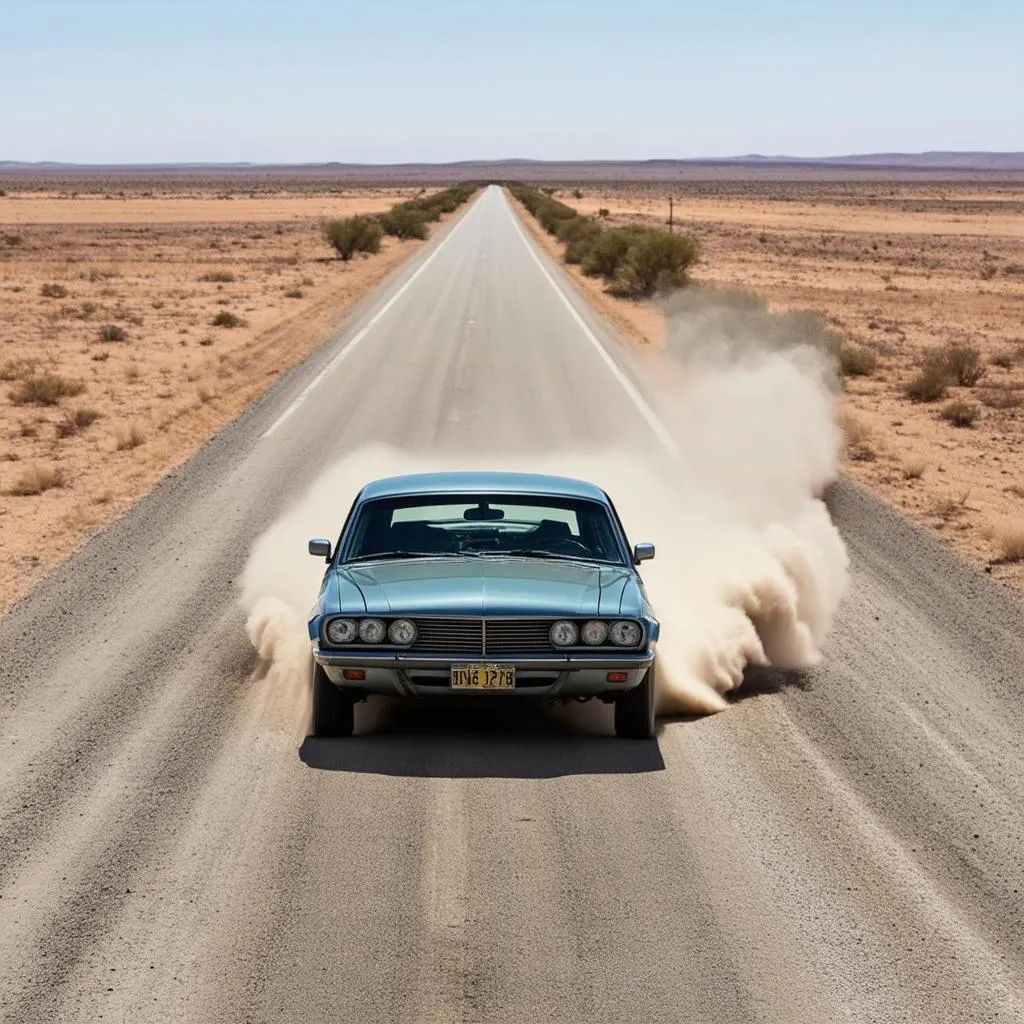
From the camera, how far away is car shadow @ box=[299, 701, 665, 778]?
8.39m

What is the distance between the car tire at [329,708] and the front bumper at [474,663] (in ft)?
0.69

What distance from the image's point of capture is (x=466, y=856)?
23.3ft

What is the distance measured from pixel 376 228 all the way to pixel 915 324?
31.9 metres

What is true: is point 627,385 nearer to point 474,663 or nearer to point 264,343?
point 264,343

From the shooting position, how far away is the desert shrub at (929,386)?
89.1 ft

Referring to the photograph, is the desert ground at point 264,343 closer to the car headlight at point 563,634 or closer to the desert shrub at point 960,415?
the desert shrub at point 960,415

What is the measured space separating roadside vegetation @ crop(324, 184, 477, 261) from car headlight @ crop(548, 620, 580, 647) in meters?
57.7

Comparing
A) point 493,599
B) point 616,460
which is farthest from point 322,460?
point 493,599

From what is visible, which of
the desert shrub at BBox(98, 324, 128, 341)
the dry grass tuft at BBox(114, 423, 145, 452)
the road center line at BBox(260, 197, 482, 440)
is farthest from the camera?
the desert shrub at BBox(98, 324, 128, 341)

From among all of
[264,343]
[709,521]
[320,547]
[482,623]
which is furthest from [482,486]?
[264,343]

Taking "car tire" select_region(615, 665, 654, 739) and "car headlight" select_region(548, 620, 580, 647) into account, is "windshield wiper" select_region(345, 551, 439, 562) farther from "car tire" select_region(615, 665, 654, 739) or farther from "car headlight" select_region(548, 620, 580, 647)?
"car tire" select_region(615, 665, 654, 739)

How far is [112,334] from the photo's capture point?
36.0 metres

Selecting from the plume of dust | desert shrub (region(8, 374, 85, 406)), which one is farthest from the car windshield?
desert shrub (region(8, 374, 85, 406))

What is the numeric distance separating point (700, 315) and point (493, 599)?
2700cm
